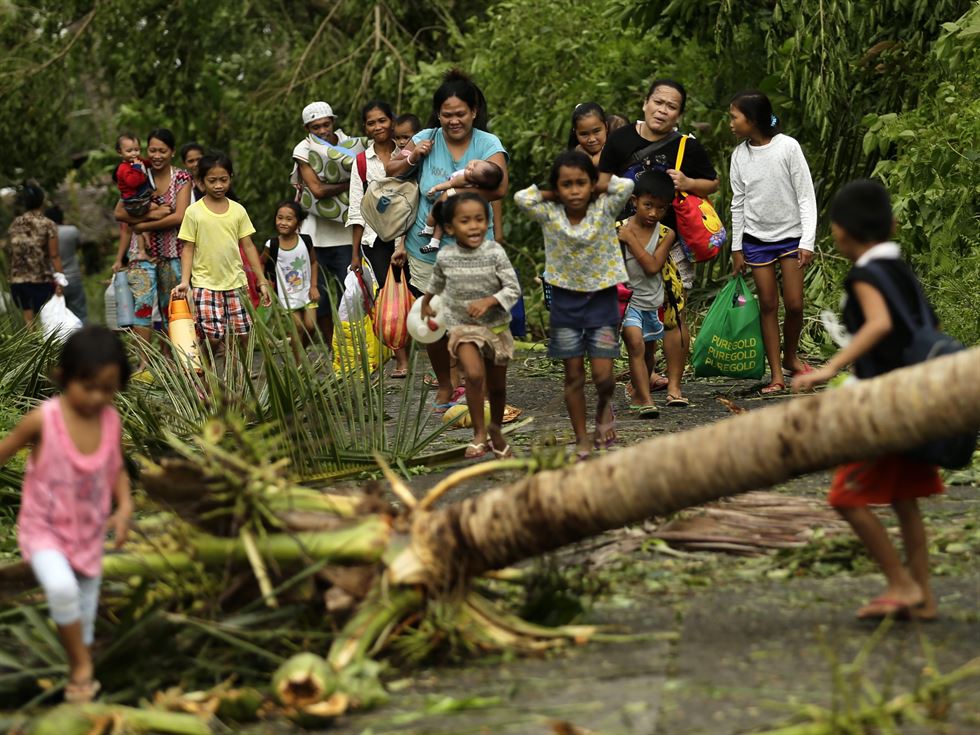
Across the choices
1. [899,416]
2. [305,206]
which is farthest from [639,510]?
[305,206]

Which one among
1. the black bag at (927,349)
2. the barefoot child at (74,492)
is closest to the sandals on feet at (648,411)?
the black bag at (927,349)

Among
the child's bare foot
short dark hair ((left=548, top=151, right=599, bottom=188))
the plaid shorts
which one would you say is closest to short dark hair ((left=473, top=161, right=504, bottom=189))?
short dark hair ((left=548, top=151, right=599, bottom=188))

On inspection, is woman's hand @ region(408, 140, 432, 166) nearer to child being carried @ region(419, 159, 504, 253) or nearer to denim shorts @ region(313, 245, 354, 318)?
child being carried @ region(419, 159, 504, 253)

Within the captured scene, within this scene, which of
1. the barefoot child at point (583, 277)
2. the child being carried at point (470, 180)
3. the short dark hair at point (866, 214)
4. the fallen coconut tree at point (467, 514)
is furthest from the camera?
the child being carried at point (470, 180)

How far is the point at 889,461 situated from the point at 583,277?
287cm

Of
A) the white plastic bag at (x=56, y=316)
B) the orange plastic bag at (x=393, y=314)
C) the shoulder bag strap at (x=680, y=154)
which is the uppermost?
the white plastic bag at (x=56, y=316)

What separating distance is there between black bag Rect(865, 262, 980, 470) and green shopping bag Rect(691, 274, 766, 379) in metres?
4.12

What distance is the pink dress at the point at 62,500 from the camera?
4734 millimetres

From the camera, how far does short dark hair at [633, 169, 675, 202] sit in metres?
8.70

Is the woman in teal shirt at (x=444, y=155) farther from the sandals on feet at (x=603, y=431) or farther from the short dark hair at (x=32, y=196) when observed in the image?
the short dark hair at (x=32, y=196)

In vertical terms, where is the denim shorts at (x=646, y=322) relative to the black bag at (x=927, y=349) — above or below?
above

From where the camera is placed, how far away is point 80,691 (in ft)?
15.2

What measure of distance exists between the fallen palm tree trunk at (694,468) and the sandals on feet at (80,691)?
0.93 metres

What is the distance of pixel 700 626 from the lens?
495 cm
